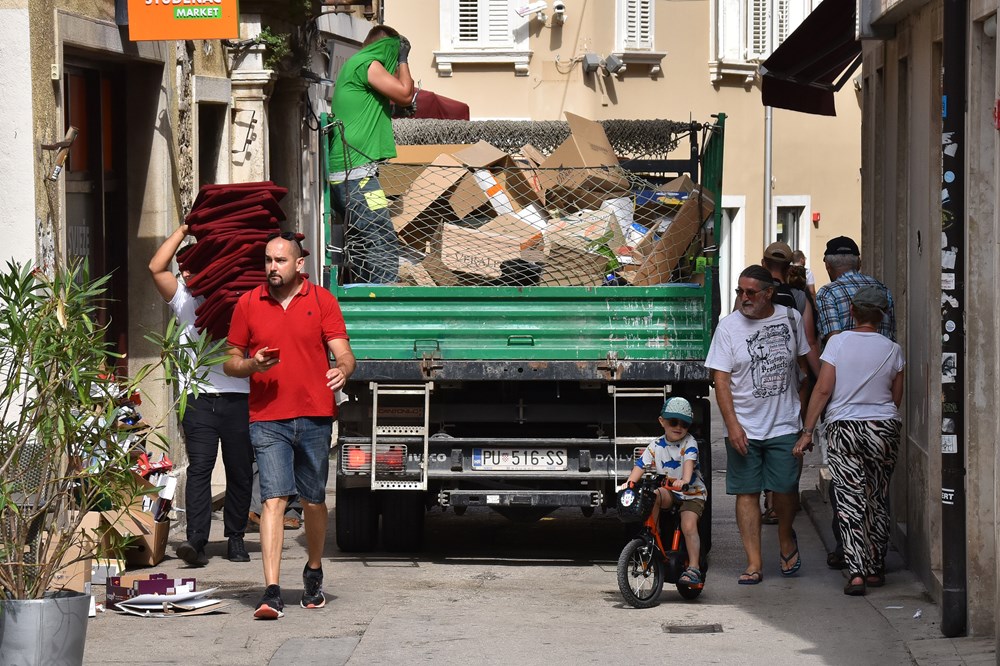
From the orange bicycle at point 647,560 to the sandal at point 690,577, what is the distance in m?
0.01

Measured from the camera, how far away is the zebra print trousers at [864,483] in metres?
9.02

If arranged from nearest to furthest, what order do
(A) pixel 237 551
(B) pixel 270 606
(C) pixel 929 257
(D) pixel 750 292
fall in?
(B) pixel 270 606 < (C) pixel 929 257 < (D) pixel 750 292 < (A) pixel 237 551

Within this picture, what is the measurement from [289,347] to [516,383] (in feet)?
5.58

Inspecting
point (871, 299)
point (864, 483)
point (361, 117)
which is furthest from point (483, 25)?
point (864, 483)

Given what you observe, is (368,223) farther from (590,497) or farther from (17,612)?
(17,612)

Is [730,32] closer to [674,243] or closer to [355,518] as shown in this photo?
[674,243]

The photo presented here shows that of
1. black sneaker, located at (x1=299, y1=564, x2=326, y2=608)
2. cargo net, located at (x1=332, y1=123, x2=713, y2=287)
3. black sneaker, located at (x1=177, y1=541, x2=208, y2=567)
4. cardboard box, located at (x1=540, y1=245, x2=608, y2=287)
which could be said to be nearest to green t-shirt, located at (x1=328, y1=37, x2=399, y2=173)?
cargo net, located at (x1=332, y1=123, x2=713, y2=287)

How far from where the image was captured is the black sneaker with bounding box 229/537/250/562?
9.87m

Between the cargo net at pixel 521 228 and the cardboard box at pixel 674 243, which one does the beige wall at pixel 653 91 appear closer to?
the cargo net at pixel 521 228

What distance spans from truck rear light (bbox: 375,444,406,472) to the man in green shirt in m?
0.98

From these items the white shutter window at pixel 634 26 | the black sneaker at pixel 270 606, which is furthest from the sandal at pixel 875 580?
the white shutter window at pixel 634 26

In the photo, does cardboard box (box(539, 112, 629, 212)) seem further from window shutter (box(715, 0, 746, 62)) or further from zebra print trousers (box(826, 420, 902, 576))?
window shutter (box(715, 0, 746, 62))

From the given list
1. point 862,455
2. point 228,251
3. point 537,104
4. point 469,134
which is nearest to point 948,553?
point 862,455

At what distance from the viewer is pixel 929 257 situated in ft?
29.2
